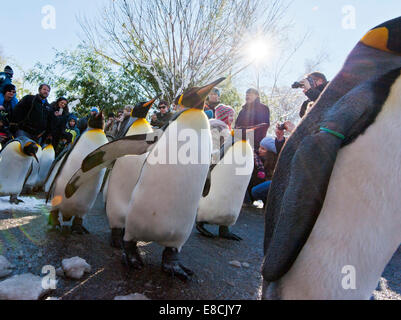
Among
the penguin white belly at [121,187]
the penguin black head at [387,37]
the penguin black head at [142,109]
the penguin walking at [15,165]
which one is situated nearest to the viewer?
the penguin black head at [387,37]

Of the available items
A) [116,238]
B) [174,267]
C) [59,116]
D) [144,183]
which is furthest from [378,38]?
[59,116]

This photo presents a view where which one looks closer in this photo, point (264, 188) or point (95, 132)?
point (95, 132)

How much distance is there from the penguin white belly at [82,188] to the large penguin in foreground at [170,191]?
0.38 metres

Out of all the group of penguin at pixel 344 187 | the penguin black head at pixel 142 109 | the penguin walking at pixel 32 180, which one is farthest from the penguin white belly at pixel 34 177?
the group of penguin at pixel 344 187

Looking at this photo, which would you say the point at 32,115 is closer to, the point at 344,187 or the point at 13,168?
the point at 13,168

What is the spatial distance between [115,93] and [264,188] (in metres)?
9.36

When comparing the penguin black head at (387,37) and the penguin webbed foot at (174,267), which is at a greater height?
the penguin black head at (387,37)

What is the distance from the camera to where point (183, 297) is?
1.07 meters

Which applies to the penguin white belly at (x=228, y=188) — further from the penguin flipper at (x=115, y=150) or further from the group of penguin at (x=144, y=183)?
the penguin flipper at (x=115, y=150)

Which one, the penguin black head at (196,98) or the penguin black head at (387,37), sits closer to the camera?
the penguin black head at (387,37)

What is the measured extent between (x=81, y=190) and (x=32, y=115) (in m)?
2.79

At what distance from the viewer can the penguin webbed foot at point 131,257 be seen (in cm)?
127
